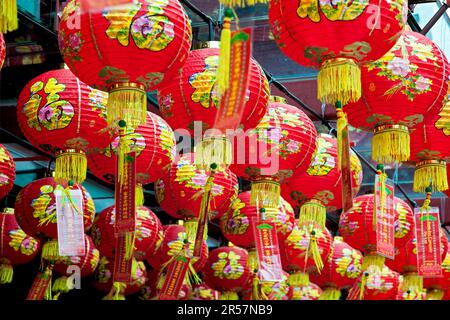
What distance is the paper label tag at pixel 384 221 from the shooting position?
5441 mm

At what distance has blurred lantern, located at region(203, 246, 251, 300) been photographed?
7.88 meters

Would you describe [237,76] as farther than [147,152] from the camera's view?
No

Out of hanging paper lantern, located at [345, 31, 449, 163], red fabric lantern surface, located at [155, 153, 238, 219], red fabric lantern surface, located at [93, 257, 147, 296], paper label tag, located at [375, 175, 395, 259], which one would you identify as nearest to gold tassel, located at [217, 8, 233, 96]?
hanging paper lantern, located at [345, 31, 449, 163]

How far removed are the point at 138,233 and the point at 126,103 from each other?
2.45m

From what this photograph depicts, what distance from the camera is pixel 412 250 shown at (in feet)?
25.7

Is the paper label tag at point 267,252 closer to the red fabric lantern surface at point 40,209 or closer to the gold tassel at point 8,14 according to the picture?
the red fabric lantern surface at point 40,209

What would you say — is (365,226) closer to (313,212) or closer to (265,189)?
(313,212)

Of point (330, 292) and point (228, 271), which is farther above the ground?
point (228, 271)

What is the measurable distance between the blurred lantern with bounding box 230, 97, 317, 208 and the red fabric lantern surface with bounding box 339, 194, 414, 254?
1.23m

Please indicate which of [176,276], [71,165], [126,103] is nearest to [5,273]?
[176,276]

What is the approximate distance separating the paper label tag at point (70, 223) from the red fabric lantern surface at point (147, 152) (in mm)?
201

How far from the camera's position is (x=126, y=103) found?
4.28 metres

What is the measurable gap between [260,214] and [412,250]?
193 cm

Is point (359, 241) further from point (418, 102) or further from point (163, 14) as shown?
point (163, 14)
